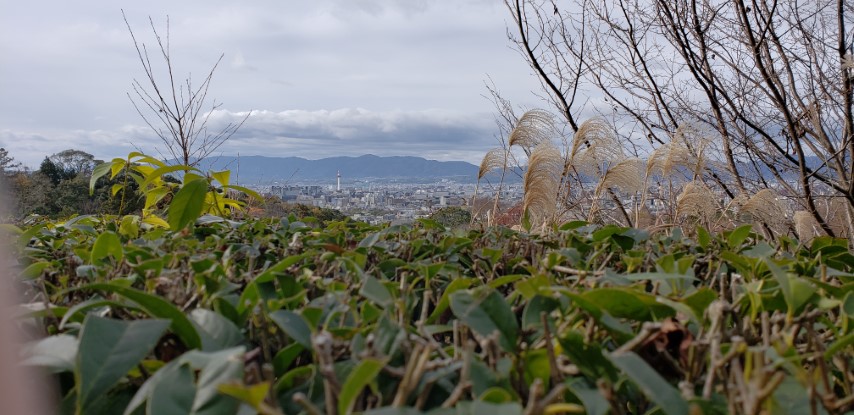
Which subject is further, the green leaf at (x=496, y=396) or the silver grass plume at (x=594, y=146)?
the silver grass plume at (x=594, y=146)

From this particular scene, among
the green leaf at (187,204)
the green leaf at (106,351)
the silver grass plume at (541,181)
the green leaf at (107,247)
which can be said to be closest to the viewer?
the green leaf at (106,351)

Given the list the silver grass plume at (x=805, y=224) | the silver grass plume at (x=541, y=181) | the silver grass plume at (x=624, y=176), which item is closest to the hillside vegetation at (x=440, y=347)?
the silver grass plume at (x=541, y=181)

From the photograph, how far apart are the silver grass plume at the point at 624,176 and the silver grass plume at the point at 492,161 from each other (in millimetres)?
834

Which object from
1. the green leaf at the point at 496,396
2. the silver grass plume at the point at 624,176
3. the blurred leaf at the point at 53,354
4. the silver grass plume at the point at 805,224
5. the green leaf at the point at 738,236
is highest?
the silver grass plume at the point at 624,176

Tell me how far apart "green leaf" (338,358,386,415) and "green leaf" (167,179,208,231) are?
3.35 feet

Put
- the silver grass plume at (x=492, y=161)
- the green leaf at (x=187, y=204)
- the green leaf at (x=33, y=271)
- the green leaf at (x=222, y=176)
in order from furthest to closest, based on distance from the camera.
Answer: the silver grass plume at (x=492, y=161), the green leaf at (x=222, y=176), the green leaf at (x=187, y=204), the green leaf at (x=33, y=271)

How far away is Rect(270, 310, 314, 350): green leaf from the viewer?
67cm

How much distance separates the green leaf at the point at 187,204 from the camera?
1.43 meters

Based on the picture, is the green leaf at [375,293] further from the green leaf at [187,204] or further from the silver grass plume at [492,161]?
the silver grass plume at [492,161]

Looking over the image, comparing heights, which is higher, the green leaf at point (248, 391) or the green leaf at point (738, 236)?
the green leaf at point (738, 236)

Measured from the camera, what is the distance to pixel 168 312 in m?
0.67

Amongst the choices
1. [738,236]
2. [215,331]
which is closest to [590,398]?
[215,331]

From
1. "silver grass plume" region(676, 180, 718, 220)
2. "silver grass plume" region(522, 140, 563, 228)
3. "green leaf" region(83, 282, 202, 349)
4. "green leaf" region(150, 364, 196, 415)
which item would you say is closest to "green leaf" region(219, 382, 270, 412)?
"green leaf" region(150, 364, 196, 415)

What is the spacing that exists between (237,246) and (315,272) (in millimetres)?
334
